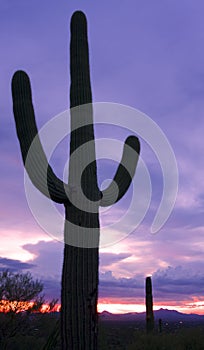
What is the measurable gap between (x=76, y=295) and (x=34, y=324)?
51.8 feet

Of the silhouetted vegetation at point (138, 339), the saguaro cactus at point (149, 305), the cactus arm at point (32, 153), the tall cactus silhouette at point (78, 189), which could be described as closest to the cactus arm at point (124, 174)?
the tall cactus silhouette at point (78, 189)

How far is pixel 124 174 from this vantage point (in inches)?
270

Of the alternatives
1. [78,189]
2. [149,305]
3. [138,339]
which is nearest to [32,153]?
[78,189]

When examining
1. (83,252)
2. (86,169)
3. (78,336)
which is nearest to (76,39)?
(86,169)

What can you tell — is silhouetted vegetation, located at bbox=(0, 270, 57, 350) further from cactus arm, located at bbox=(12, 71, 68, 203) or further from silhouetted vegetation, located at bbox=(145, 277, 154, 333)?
cactus arm, located at bbox=(12, 71, 68, 203)

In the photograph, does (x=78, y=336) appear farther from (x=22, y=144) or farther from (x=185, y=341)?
(x=185, y=341)

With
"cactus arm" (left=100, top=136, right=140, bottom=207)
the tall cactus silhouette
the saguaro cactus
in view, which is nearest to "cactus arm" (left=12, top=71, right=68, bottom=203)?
the tall cactus silhouette

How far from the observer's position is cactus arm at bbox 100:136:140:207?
646 centimetres

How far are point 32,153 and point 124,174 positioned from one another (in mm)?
1567

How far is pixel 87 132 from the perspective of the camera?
6.29 meters

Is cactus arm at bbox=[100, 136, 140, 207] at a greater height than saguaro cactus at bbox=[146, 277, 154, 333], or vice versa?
cactus arm at bbox=[100, 136, 140, 207]

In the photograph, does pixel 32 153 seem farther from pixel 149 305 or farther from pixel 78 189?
pixel 149 305

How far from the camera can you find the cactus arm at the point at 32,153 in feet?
A: 19.0

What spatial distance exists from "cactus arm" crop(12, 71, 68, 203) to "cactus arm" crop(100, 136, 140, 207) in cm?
75
